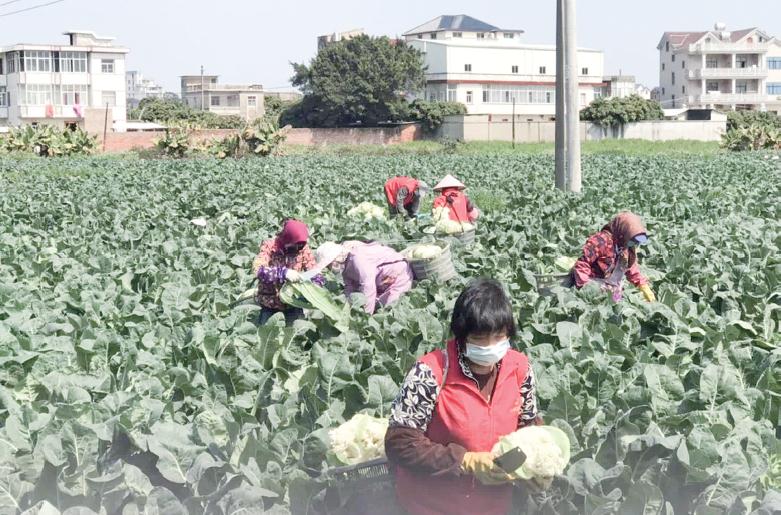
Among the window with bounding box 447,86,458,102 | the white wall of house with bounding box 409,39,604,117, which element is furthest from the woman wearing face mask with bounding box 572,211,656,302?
the window with bounding box 447,86,458,102

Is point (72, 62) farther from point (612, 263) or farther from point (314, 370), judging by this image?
point (314, 370)

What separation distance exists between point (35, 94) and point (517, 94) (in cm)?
3910

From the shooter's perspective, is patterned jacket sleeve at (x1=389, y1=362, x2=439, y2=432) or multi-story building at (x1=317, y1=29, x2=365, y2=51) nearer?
patterned jacket sleeve at (x1=389, y1=362, x2=439, y2=432)

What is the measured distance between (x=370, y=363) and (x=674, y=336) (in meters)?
1.81

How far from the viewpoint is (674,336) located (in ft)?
Result: 21.2

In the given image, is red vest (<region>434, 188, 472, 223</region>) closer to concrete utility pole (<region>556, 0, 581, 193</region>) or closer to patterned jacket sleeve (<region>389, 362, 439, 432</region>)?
concrete utility pole (<region>556, 0, 581, 193</region>)

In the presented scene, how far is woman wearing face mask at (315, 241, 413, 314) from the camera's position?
784cm

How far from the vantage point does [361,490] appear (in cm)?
397

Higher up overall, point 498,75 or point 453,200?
point 498,75

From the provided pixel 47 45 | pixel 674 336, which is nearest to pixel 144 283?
pixel 674 336

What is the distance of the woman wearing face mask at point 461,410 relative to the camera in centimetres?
375

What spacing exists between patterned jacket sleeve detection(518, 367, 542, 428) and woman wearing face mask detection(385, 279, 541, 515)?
9 centimetres

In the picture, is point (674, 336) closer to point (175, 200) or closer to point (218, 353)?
point (218, 353)

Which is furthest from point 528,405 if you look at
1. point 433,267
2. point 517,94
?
point 517,94
